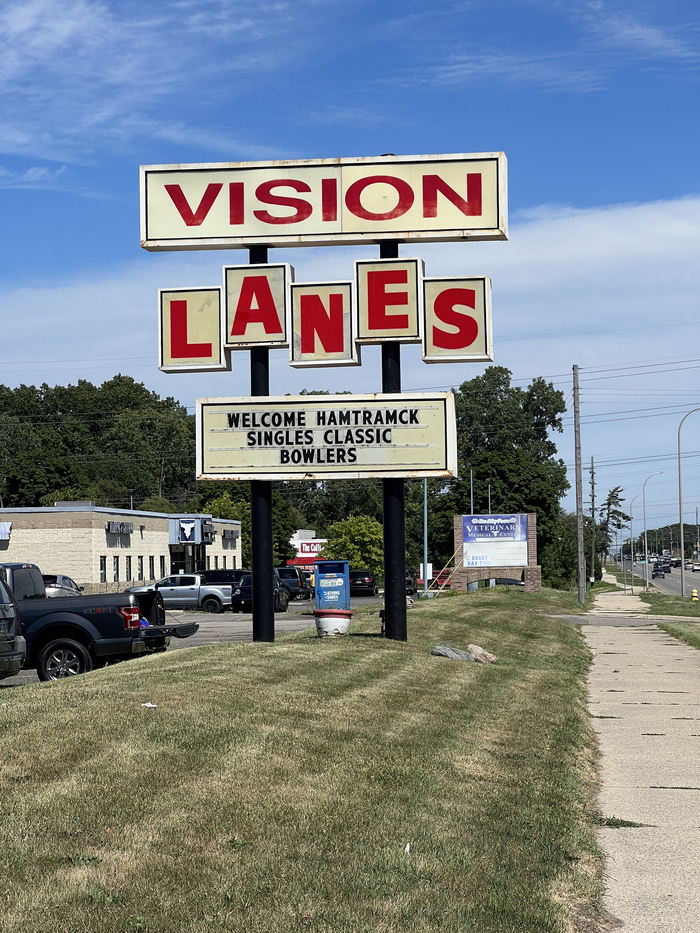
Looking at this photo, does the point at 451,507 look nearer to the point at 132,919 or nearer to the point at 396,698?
the point at 396,698

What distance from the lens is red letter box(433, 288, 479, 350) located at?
21344 mm

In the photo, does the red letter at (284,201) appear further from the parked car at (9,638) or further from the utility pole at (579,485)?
the utility pole at (579,485)

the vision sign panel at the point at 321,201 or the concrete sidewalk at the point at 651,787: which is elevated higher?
the vision sign panel at the point at 321,201

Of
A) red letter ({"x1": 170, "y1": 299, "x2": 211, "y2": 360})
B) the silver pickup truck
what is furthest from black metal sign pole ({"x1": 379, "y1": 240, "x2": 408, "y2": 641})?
the silver pickup truck

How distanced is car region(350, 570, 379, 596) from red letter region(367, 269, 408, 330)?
46850 mm

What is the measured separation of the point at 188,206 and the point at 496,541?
52825mm

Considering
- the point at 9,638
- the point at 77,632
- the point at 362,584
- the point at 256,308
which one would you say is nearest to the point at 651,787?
the point at 9,638

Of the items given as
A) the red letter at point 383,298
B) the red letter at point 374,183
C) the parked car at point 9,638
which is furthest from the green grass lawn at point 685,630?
the parked car at point 9,638

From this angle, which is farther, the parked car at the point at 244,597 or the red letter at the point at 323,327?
the parked car at the point at 244,597

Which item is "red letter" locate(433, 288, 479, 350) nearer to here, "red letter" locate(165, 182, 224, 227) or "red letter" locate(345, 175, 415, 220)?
"red letter" locate(345, 175, 415, 220)

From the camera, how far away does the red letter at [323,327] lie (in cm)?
2131

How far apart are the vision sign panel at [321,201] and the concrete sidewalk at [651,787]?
8.52 metres

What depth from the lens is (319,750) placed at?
10.4m

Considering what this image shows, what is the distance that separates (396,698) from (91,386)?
465ft
